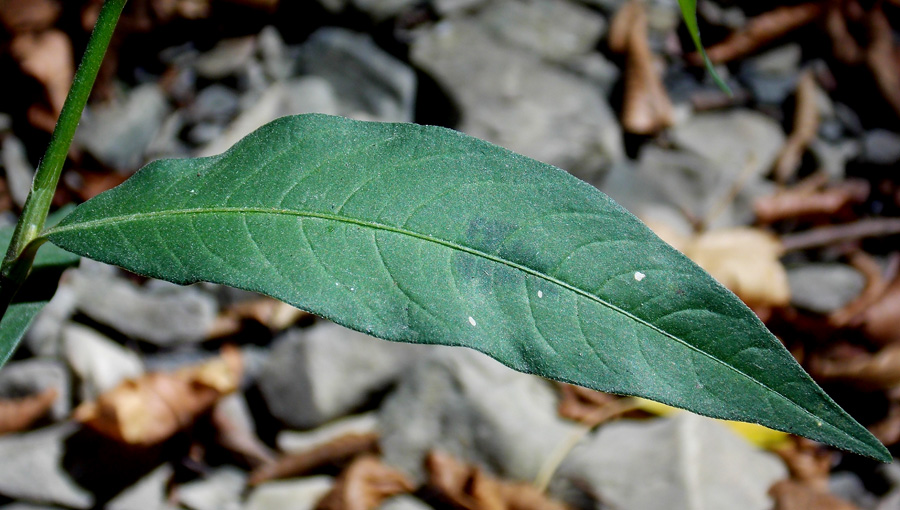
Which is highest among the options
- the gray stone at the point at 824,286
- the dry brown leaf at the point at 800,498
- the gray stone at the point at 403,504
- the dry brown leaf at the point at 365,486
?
the gray stone at the point at 824,286

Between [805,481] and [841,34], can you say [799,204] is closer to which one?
[841,34]

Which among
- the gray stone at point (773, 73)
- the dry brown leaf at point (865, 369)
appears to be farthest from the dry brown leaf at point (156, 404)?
the gray stone at point (773, 73)

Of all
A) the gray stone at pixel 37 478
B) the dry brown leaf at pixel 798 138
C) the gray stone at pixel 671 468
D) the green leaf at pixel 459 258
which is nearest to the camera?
the green leaf at pixel 459 258

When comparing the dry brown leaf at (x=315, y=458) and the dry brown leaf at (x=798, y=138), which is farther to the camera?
the dry brown leaf at (x=798, y=138)

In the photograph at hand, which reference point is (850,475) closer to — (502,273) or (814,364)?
(814,364)

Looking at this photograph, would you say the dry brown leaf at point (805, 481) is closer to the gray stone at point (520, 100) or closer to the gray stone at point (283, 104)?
the gray stone at point (520, 100)

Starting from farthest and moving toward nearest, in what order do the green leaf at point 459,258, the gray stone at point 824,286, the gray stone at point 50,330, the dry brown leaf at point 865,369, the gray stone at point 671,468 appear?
the gray stone at point 824,286 < the gray stone at point 50,330 < the dry brown leaf at point 865,369 < the gray stone at point 671,468 < the green leaf at point 459,258
